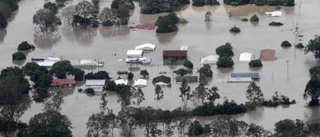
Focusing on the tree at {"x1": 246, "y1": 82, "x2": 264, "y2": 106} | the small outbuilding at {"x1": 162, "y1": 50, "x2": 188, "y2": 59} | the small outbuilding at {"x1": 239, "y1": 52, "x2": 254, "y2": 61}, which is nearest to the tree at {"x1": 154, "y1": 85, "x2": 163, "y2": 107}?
the tree at {"x1": 246, "y1": 82, "x2": 264, "y2": 106}

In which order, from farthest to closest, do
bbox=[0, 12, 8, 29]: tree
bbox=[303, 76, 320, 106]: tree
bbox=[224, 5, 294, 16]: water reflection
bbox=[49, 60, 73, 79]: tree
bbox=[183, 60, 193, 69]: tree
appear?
bbox=[224, 5, 294, 16]: water reflection
bbox=[0, 12, 8, 29]: tree
bbox=[183, 60, 193, 69]: tree
bbox=[49, 60, 73, 79]: tree
bbox=[303, 76, 320, 106]: tree

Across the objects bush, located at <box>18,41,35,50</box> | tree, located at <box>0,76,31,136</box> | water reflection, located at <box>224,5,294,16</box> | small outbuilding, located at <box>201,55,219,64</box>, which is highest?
water reflection, located at <box>224,5,294,16</box>

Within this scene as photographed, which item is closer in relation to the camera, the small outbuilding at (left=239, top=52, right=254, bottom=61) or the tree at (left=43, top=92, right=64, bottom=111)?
the tree at (left=43, top=92, right=64, bottom=111)

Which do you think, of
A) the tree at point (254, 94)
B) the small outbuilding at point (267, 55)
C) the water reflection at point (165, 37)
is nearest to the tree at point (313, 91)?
the tree at point (254, 94)

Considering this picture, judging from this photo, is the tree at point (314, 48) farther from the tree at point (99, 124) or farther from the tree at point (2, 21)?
the tree at point (2, 21)

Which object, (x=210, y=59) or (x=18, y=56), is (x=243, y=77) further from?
(x=18, y=56)

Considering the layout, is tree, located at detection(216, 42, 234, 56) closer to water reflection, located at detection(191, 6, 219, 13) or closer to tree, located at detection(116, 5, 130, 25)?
tree, located at detection(116, 5, 130, 25)

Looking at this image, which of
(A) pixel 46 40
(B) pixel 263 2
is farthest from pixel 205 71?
(B) pixel 263 2

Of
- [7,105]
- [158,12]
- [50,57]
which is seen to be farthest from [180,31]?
[7,105]
